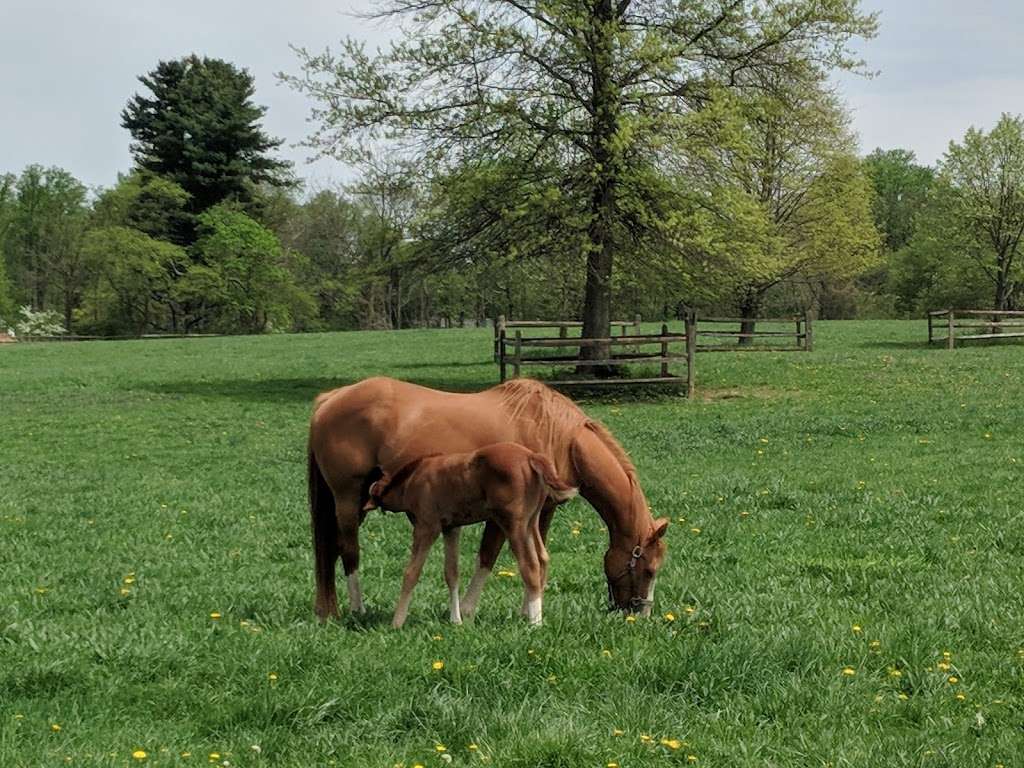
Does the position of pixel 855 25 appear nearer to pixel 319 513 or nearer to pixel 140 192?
pixel 319 513

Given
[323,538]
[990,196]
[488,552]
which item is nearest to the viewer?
[488,552]

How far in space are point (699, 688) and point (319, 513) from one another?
8.36 ft

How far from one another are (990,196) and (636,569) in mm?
47072

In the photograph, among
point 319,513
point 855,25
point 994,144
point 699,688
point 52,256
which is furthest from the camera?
point 52,256

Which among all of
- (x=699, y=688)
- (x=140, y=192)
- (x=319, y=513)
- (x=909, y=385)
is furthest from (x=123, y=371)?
(x=140, y=192)

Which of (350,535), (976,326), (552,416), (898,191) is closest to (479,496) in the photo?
(552,416)

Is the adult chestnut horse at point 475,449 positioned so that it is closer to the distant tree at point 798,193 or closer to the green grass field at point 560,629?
the green grass field at point 560,629

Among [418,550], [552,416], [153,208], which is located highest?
[153,208]

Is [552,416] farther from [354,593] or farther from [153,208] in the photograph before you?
[153,208]

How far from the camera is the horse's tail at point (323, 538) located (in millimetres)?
5641

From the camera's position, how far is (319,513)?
18.6 ft

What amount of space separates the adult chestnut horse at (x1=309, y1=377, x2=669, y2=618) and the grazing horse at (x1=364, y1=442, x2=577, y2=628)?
17cm

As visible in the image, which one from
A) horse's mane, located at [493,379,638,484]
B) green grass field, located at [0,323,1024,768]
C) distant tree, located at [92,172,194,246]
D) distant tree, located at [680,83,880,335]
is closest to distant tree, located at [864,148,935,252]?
distant tree, located at [680,83,880,335]

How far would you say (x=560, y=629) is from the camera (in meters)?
5.24
